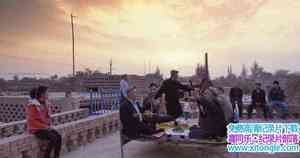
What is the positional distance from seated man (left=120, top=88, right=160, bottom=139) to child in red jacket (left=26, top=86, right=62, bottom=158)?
3.15 ft

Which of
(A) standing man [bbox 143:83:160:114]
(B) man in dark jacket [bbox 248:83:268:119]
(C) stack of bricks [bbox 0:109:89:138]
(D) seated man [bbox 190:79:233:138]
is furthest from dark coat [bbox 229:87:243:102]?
(D) seated man [bbox 190:79:233:138]

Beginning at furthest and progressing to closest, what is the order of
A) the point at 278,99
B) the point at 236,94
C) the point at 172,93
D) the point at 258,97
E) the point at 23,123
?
the point at 236,94
the point at 258,97
the point at 278,99
the point at 23,123
the point at 172,93

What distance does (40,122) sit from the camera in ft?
14.7

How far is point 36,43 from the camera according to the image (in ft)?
55.6

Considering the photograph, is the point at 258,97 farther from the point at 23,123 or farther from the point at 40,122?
the point at 40,122

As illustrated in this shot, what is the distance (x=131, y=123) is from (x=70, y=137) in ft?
4.35

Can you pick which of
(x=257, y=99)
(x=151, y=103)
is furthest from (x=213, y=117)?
(x=257, y=99)

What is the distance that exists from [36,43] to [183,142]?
14.2 m

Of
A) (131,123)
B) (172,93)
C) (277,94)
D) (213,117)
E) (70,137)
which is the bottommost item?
(70,137)

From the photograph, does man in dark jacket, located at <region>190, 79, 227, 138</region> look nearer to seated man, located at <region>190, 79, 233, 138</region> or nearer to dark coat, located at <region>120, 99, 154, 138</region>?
seated man, located at <region>190, 79, 233, 138</region>

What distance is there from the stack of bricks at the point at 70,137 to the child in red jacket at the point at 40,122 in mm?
129

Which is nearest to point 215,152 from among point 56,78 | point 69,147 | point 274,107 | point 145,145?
point 145,145

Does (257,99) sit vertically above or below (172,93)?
below

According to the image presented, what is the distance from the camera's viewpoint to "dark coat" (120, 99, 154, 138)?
4746 mm
